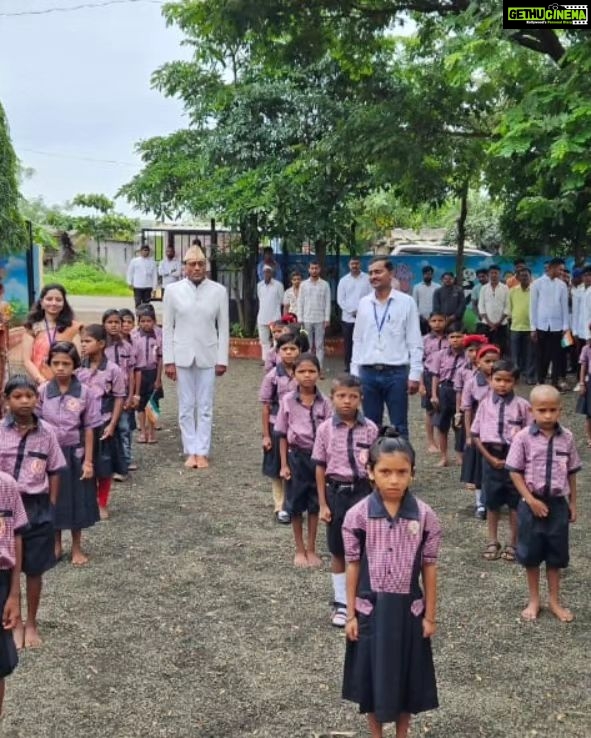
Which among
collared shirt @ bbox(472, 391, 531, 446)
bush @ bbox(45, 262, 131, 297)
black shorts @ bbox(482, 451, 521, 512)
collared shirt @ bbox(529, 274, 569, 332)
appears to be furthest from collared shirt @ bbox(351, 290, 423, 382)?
bush @ bbox(45, 262, 131, 297)

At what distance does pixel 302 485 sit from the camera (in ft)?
17.8

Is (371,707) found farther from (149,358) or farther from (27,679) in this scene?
(149,358)

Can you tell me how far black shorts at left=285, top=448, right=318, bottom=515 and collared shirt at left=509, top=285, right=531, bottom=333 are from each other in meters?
8.29

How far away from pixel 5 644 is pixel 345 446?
1.94 meters

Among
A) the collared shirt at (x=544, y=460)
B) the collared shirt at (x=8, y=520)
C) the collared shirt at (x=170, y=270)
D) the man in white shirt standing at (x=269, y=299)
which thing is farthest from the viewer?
the collared shirt at (x=170, y=270)

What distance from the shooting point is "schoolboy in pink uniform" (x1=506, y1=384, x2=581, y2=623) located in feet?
15.5

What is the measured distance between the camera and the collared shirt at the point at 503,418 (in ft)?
18.5

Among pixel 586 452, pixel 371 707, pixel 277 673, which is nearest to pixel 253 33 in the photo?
pixel 586 452

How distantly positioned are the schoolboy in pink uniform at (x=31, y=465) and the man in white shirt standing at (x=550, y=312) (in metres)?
9.18

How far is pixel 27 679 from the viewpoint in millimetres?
4086

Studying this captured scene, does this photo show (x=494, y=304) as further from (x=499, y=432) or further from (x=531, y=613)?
(x=531, y=613)

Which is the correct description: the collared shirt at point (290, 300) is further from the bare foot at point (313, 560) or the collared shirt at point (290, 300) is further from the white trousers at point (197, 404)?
the bare foot at point (313, 560)

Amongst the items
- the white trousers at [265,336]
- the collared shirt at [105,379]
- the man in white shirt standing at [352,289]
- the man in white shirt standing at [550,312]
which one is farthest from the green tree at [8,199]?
the collared shirt at [105,379]

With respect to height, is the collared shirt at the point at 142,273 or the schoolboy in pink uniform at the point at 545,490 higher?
the collared shirt at the point at 142,273
